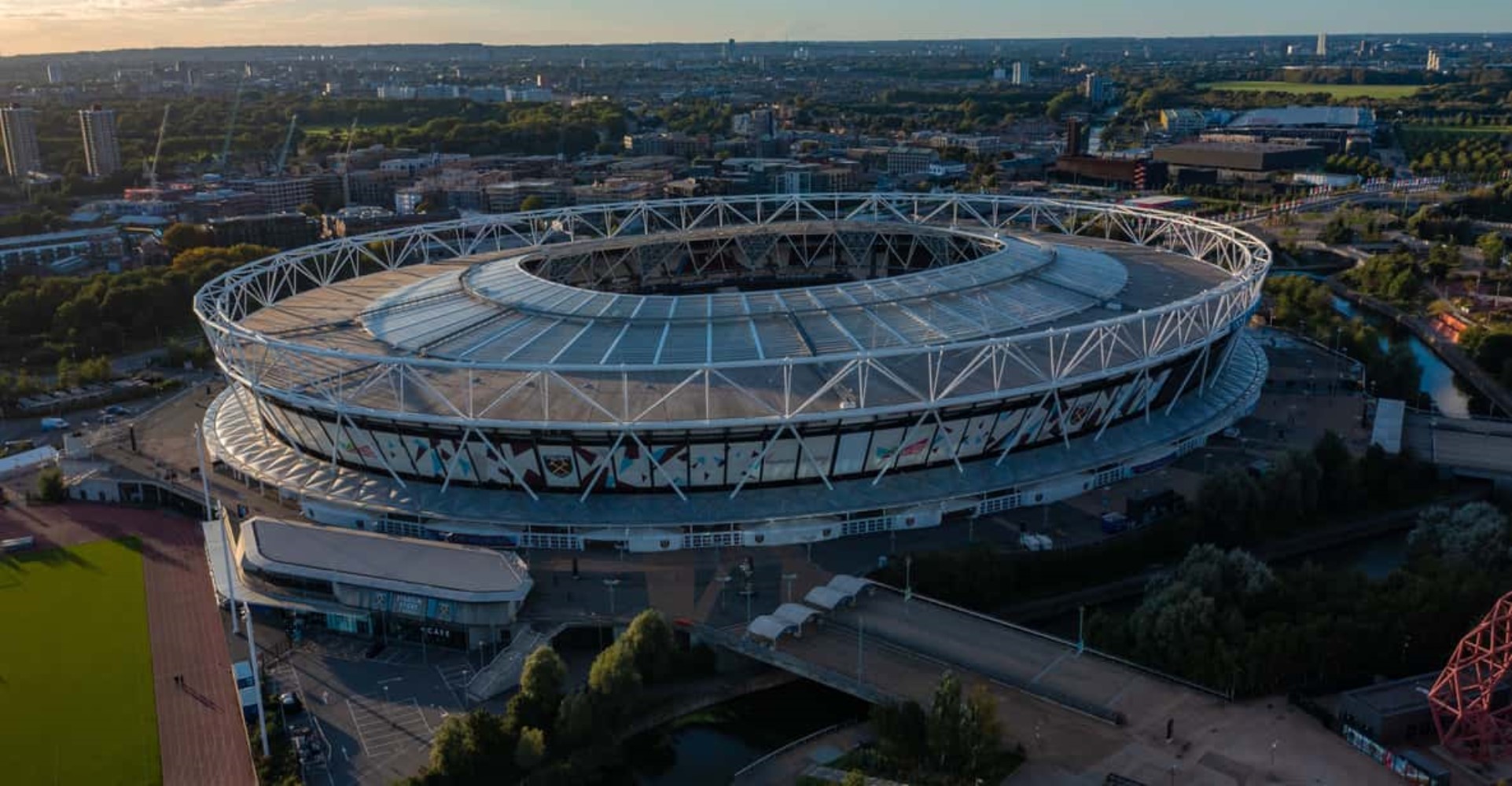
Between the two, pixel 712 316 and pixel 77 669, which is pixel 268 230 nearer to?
pixel 712 316

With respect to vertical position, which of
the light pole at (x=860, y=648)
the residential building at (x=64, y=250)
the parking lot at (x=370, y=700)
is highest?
the residential building at (x=64, y=250)

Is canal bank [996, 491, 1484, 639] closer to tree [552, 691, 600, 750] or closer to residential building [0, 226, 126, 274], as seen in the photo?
tree [552, 691, 600, 750]

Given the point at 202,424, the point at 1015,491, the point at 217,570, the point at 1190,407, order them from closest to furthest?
1. the point at 217,570
2. the point at 1015,491
3. the point at 1190,407
4. the point at 202,424

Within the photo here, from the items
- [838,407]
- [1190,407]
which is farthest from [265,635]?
[1190,407]

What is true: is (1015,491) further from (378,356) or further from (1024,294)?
(378,356)

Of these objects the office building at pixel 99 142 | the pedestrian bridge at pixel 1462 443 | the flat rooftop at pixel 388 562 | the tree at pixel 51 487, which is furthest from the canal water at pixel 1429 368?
the office building at pixel 99 142

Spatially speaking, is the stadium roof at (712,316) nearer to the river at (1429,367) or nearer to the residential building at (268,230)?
the river at (1429,367)
